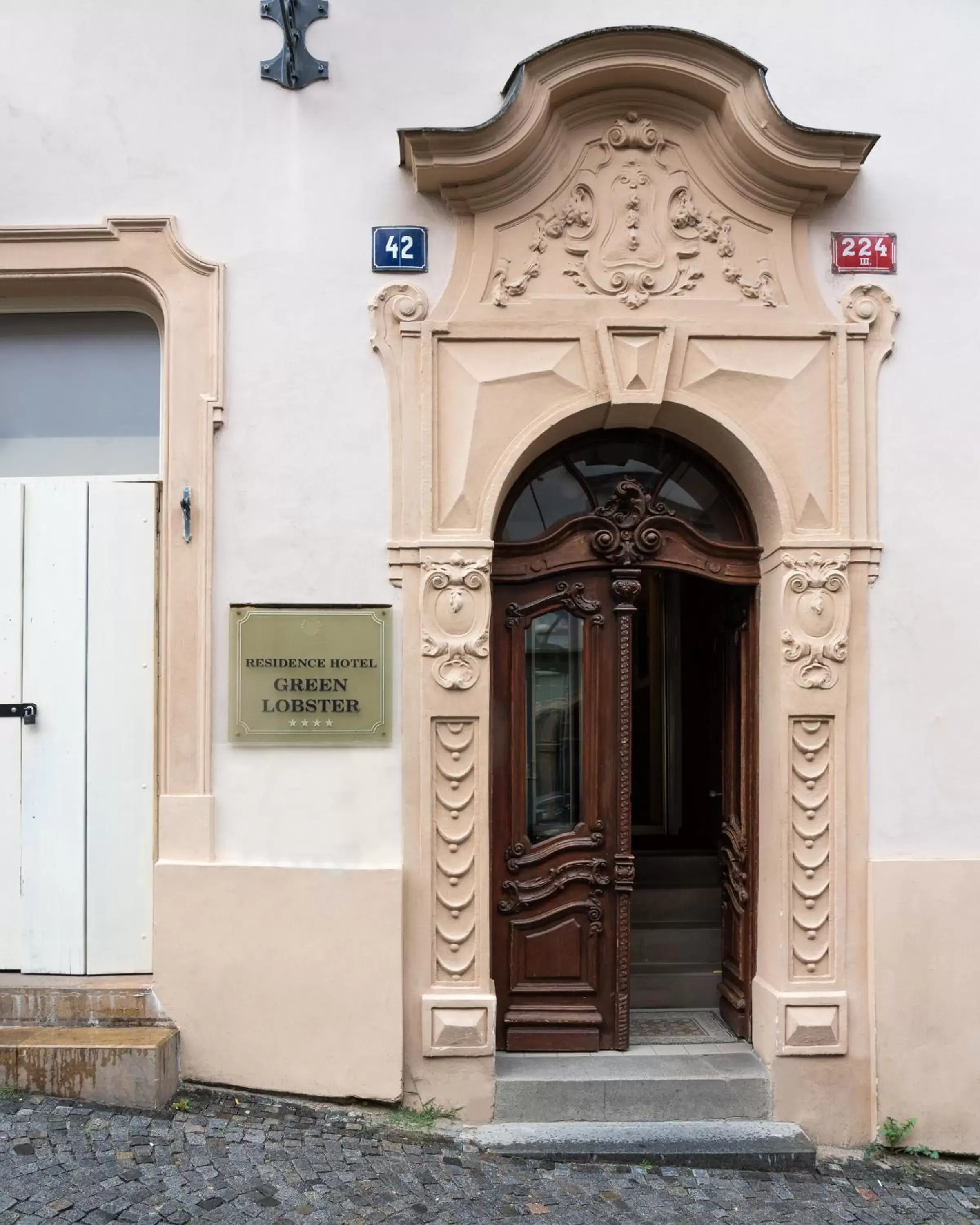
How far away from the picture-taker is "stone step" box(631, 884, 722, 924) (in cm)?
628

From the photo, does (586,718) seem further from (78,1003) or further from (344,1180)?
(78,1003)

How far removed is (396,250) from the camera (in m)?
4.94

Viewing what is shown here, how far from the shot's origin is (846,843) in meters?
4.93

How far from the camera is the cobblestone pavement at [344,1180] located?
12.8 feet

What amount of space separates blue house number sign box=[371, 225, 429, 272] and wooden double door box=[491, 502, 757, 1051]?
143cm

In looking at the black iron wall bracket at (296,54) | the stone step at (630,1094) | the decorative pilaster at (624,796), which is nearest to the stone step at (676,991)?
the decorative pilaster at (624,796)

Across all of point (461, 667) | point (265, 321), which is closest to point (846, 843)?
point (461, 667)

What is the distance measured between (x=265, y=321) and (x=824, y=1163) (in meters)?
4.68

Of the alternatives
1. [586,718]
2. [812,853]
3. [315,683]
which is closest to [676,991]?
[812,853]

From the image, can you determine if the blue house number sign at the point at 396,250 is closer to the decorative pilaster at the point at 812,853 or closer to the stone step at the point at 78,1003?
the decorative pilaster at the point at 812,853

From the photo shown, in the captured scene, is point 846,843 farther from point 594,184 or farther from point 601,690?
point 594,184

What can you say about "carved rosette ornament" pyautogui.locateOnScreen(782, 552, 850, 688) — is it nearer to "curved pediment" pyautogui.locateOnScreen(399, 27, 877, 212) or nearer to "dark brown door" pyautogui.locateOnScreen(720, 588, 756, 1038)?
"dark brown door" pyautogui.locateOnScreen(720, 588, 756, 1038)

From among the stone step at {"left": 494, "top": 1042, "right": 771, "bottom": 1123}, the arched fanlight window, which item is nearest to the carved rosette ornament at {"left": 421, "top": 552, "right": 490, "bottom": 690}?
the arched fanlight window

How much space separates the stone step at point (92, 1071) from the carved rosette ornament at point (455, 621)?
2.09 m
